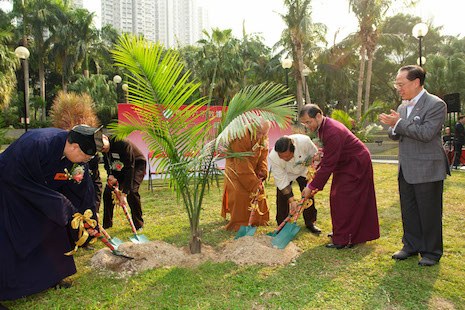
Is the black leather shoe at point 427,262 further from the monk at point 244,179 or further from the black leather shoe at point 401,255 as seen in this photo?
the monk at point 244,179

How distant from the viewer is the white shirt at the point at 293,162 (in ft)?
15.0

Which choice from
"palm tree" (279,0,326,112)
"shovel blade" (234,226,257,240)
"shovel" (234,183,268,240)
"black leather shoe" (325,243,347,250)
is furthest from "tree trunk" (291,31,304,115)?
"black leather shoe" (325,243,347,250)

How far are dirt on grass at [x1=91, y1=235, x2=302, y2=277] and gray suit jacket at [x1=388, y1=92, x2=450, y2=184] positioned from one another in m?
1.53

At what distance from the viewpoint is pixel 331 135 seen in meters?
3.93

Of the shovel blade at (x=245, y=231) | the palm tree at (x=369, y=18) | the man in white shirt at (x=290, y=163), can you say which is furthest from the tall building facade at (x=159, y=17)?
the shovel blade at (x=245, y=231)

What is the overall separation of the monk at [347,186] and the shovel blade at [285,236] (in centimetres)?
44

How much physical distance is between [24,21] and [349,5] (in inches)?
854

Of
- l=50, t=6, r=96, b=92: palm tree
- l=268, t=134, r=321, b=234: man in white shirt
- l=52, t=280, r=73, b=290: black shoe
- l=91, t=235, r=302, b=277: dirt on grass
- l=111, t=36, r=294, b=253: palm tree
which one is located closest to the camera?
l=52, t=280, r=73, b=290: black shoe

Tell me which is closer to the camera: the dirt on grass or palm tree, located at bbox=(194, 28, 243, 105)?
the dirt on grass

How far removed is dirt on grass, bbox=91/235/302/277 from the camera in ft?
12.2

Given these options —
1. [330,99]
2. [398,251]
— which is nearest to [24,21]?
[330,99]

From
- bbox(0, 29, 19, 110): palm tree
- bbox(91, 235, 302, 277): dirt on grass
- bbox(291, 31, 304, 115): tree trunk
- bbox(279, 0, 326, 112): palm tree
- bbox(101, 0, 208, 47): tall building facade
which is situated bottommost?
bbox(91, 235, 302, 277): dirt on grass

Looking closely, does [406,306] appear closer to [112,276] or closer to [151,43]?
[112,276]

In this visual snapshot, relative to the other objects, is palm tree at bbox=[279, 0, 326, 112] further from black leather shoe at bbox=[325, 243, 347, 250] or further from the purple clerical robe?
black leather shoe at bbox=[325, 243, 347, 250]
